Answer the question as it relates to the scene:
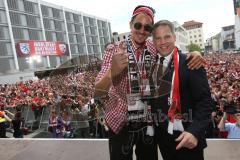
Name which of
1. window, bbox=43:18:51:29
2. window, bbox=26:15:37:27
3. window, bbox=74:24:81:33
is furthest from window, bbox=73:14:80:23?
window, bbox=26:15:37:27

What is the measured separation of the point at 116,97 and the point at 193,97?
0.49 metres

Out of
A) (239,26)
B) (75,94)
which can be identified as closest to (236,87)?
(75,94)

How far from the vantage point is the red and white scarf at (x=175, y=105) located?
77.3 inches

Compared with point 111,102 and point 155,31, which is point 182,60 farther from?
point 111,102

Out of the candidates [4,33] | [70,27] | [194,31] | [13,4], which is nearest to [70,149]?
[4,33]

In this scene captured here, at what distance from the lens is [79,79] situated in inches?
98.9

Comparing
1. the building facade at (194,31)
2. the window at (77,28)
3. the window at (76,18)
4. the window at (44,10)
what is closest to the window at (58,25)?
the window at (44,10)

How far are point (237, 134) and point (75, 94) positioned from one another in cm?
374

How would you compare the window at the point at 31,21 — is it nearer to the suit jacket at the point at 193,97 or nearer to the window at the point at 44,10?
the window at the point at 44,10

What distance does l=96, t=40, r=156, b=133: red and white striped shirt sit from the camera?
6.75ft

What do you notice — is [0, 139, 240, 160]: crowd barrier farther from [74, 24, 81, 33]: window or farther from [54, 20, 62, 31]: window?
[74, 24, 81, 33]: window

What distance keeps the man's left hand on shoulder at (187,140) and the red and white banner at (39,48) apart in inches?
1999

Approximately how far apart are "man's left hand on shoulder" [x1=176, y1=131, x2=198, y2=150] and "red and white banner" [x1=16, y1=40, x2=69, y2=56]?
50.8 m

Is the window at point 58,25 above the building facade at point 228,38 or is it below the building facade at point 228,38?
above
